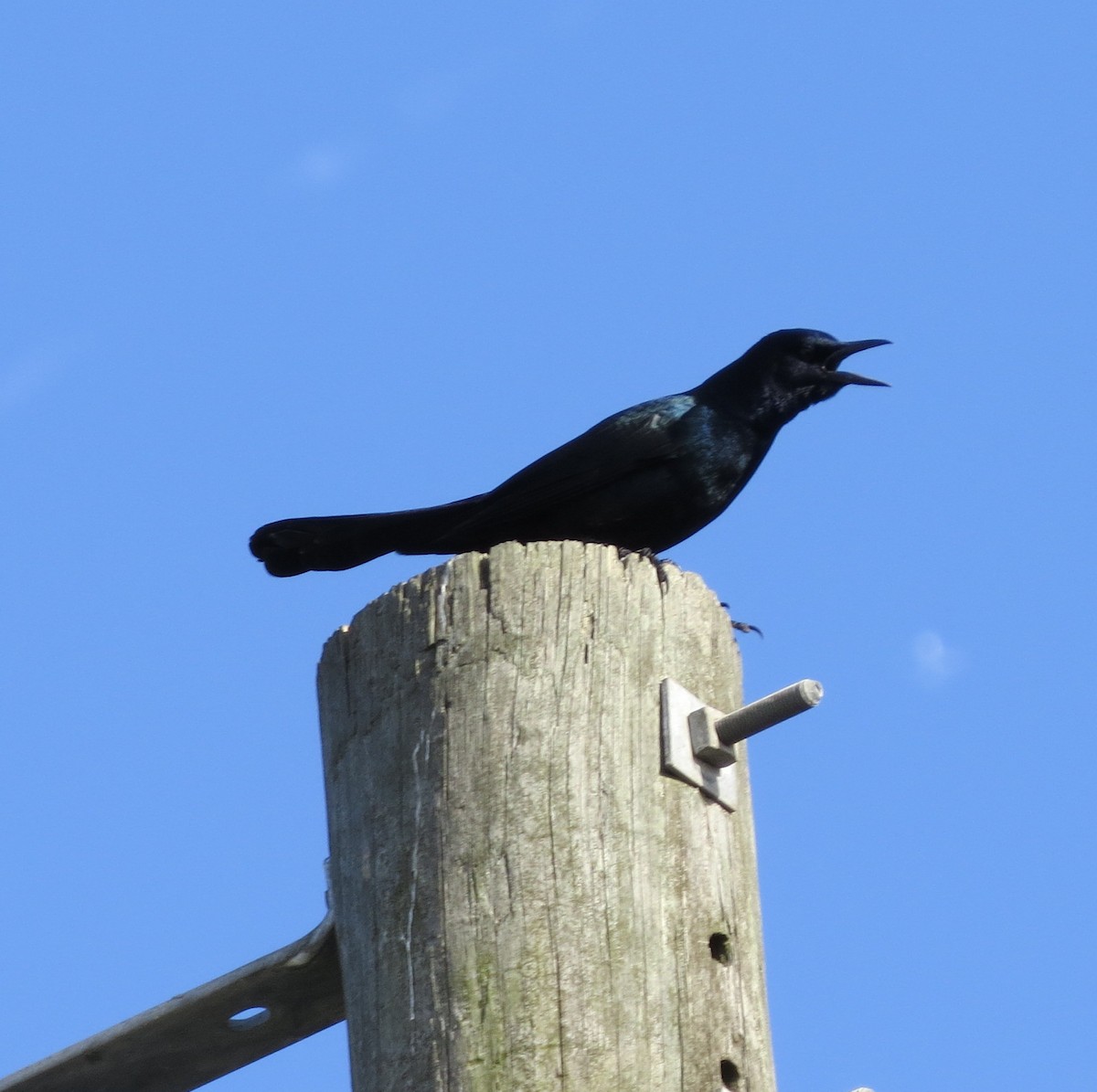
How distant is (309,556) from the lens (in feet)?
15.9

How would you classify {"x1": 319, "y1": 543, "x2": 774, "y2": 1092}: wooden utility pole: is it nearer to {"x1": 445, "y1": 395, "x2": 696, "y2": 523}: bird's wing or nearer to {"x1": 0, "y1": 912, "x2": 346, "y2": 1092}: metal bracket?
{"x1": 0, "y1": 912, "x2": 346, "y2": 1092}: metal bracket

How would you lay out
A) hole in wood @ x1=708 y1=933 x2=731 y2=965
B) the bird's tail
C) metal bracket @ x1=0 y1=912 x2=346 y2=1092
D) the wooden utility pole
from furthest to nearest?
1. the bird's tail
2. metal bracket @ x1=0 y1=912 x2=346 y2=1092
3. hole in wood @ x1=708 y1=933 x2=731 y2=965
4. the wooden utility pole

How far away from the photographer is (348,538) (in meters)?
4.89

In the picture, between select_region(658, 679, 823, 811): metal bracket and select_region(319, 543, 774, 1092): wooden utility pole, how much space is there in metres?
0.03

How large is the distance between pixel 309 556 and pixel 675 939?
7.47 ft

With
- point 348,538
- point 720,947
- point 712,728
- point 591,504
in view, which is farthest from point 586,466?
point 720,947

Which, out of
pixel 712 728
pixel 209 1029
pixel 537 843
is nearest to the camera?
pixel 537 843

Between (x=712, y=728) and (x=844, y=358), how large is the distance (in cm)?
304

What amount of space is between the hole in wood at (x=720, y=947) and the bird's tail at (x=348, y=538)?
217cm

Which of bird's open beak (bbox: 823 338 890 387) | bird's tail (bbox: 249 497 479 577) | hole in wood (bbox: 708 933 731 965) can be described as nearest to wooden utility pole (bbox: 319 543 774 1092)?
hole in wood (bbox: 708 933 731 965)

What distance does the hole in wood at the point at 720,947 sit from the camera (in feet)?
9.65

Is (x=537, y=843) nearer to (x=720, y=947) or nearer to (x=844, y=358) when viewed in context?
(x=720, y=947)

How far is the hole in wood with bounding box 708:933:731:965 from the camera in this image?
2941 mm

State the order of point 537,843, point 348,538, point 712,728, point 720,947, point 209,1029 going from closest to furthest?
1. point 537,843
2. point 720,947
3. point 712,728
4. point 209,1029
5. point 348,538
